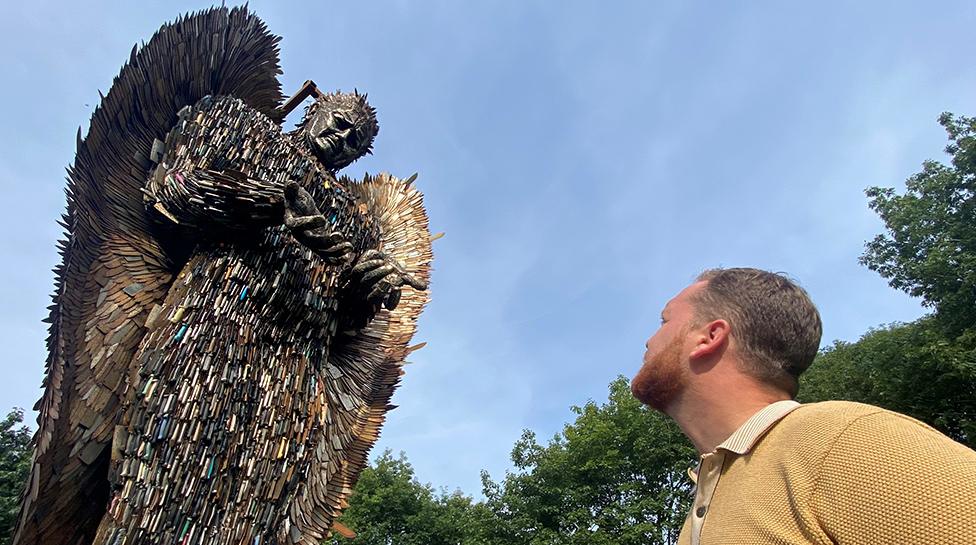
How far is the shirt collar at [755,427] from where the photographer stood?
146cm

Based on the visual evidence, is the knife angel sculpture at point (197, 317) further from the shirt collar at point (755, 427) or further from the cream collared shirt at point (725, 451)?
the shirt collar at point (755, 427)

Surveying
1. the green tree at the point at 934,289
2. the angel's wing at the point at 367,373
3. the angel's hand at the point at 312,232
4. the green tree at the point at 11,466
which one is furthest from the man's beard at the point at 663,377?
the green tree at the point at 11,466

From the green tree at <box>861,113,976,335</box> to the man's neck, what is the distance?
10199mm

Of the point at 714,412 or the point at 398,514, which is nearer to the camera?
the point at 714,412

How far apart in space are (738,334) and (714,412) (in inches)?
8.8

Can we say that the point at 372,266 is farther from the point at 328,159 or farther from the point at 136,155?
the point at 136,155

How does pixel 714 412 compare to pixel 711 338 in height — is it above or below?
below

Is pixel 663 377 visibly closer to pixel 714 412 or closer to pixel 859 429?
pixel 714 412

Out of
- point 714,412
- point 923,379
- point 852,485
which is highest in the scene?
point 923,379

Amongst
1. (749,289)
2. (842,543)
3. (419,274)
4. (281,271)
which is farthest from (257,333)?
(842,543)

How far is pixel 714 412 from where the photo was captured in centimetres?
170

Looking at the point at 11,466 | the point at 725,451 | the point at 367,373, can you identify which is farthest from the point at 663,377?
the point at 11,466

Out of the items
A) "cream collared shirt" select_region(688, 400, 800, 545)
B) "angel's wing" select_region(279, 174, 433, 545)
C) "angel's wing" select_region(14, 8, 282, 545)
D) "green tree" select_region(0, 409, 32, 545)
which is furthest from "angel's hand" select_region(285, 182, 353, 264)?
"green tree" select_region(0, 409, 32, 545)

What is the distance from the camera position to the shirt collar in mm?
1462
